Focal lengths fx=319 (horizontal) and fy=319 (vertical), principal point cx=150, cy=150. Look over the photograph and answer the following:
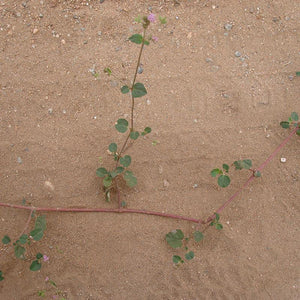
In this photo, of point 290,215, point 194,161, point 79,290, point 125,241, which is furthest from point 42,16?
point 290,215

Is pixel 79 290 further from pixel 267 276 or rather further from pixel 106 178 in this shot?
pixel 267 276

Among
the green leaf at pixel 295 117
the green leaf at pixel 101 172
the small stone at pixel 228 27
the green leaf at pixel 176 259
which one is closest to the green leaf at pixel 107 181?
the green leaf at pixel 101 172

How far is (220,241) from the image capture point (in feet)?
8.72

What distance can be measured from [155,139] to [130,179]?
45 centimetres

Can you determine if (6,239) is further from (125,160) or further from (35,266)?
(125,160)

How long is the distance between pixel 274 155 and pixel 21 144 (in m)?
2.20

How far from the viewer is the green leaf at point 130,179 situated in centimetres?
251

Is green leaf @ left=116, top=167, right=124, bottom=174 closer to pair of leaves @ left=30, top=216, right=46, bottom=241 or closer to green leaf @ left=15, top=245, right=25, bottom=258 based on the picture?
pair of leaves @ left=30, top=216, right=46, bottom=241

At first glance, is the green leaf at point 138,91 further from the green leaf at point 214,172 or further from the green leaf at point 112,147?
the green leaf at point 214,172

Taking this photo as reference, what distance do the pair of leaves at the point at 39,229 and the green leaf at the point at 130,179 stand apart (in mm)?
711

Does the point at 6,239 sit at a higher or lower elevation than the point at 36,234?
lower

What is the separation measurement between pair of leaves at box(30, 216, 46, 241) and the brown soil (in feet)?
0.67

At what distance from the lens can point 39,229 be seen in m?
2.39

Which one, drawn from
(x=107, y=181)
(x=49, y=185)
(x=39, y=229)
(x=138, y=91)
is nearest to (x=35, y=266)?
(x=39, y=229)
